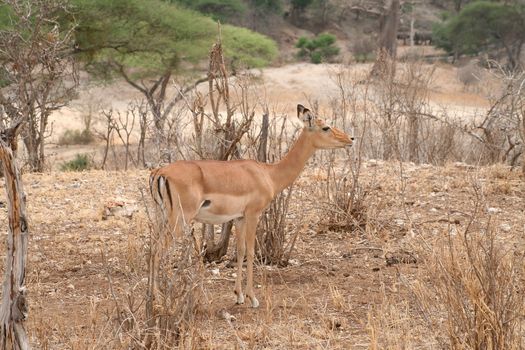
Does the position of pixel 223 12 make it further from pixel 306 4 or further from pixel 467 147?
pixel 467 147

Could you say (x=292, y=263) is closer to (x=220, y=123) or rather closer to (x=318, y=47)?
(x=220, y=123)

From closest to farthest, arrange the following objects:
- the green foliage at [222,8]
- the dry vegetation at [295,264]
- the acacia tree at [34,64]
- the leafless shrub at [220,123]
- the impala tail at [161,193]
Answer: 1. the dry vegetation at [295,264]
2. the impala tail at [161,193]
3. the leafless shrub at [220,123]
4. the acacia tree at [34,64]
5. the green foliage at [222,8]

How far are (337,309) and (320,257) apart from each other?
1426 mm

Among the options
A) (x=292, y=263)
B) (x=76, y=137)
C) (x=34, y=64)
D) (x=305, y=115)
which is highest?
(x=34, y=64)

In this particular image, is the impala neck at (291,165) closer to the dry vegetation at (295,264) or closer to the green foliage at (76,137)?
the dry vegetation at (295,264)

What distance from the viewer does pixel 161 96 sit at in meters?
20.9

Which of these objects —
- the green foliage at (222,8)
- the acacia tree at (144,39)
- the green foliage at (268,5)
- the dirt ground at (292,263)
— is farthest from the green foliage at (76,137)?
the green foliage at (268,5)

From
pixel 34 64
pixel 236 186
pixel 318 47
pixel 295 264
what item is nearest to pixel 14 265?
pixel 236 186

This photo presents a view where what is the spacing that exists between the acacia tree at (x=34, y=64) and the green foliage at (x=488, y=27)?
832 inches

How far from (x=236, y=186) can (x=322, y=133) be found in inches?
34.8

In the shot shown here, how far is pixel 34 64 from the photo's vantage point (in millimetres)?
10109

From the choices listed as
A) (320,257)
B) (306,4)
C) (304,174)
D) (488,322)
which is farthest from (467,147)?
(306,4)

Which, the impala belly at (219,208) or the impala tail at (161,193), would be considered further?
the impala belly at (219,208)

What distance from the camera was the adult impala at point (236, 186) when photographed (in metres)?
5.13
